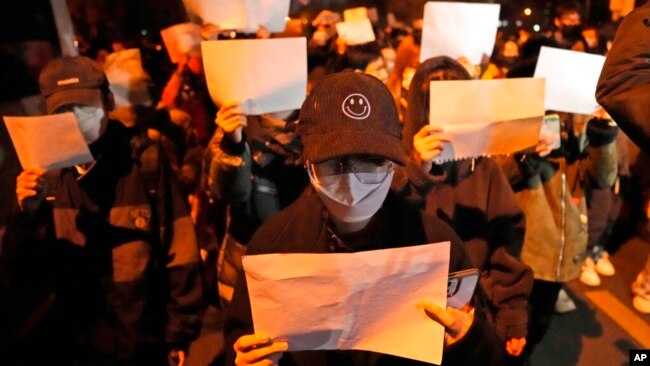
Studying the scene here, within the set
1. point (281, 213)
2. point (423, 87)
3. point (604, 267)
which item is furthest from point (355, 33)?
point (604, 267)

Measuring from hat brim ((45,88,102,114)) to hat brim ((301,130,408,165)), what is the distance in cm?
112

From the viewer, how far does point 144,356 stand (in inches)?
79.7

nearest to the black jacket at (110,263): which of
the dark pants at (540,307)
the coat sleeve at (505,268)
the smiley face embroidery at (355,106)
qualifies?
the smiley face embroidery at (355,106)

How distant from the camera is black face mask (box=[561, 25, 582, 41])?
14.1 feet

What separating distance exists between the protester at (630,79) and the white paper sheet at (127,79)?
98.9 inches

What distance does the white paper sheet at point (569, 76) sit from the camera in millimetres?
2031

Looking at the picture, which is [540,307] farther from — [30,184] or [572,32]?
[572,32]

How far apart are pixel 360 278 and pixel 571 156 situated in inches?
87.5

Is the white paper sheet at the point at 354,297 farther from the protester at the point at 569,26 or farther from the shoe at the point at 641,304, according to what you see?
the protester at the point at 569,26

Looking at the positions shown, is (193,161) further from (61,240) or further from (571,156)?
(571,156)

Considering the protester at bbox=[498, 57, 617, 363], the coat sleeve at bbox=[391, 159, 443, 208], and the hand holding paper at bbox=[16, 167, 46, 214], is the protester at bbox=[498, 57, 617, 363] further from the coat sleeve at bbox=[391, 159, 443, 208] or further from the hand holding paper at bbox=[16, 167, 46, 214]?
the hand holding paper at bbox=[16, 167, 46, 214]

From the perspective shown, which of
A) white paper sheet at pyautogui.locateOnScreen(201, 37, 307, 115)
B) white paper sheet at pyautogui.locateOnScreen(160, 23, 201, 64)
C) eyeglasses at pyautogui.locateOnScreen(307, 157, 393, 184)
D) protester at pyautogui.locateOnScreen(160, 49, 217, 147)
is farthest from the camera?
protester at pyautogui.locateOnScreen(160, 49, 217, 147)

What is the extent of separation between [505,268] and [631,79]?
950 millimetres

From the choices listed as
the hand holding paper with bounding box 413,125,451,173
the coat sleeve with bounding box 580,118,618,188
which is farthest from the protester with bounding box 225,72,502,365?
the coat sleeve with bounding box 580,118,618,188
